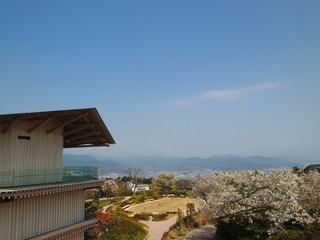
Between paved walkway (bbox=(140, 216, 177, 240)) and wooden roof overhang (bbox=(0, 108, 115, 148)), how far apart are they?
596 inches

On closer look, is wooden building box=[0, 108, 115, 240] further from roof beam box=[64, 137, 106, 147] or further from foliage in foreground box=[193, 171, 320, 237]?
foliage in foreground box=[193, 171, 320, 237]

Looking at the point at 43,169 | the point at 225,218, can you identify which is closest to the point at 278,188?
the point at 225,218

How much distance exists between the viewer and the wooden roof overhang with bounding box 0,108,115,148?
13391mm

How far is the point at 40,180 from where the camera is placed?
14094 millimetres

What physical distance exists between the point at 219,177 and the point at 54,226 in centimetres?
1726

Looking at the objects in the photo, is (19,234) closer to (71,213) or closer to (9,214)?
(9,214)

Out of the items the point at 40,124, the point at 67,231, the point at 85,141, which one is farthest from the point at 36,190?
the point at 85,141

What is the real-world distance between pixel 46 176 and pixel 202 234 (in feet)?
72.1

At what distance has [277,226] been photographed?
1977cm

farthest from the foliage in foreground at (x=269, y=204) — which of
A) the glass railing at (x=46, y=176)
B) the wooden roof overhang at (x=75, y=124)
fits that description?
the glass railing at (x=46, y=176)

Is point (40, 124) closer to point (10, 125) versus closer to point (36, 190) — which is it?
point (10, 125)

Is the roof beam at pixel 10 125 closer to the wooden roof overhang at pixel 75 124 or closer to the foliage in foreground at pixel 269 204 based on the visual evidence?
the wooden roof overhang at pixel 75 124

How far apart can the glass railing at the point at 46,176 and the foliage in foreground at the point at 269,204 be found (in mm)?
9354

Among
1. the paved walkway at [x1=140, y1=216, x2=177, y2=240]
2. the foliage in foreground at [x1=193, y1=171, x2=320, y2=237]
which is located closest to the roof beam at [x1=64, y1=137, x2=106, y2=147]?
the foliage in foreground at [x1=193, y1=171, x2=320, y2=237]
